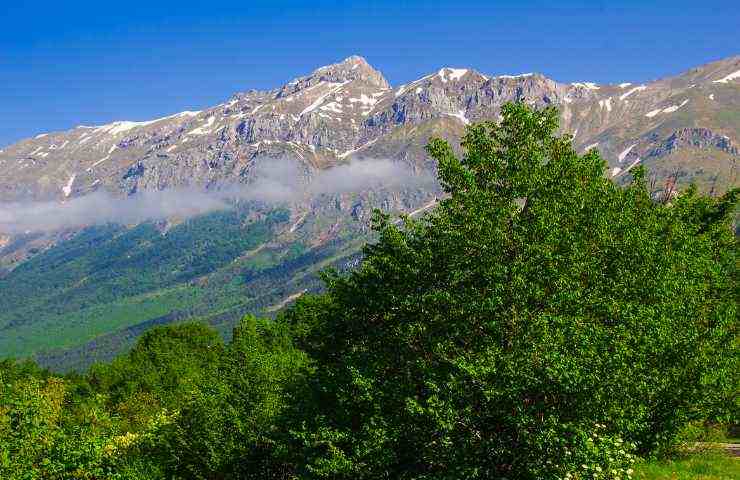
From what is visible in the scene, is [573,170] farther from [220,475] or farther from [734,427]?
[220,475]

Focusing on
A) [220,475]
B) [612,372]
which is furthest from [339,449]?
[220,475]

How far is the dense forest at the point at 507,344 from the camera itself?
70.3ft

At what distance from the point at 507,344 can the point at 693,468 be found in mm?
14515

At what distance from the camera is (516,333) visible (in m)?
23.2

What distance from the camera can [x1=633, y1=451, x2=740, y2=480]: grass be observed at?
2806 centimetres

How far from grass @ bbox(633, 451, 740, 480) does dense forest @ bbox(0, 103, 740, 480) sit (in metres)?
1.35

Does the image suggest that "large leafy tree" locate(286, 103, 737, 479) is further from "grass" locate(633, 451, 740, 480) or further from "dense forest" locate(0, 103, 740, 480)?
"grass" locate(633, 451, 740, 480)

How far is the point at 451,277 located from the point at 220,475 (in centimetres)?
2713

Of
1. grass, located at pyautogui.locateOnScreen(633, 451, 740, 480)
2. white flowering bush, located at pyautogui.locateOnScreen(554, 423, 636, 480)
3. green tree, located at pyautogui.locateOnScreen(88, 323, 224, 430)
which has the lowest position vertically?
green tree, located at pyautogui.locateOnScreen(88, 323, 224, 430)

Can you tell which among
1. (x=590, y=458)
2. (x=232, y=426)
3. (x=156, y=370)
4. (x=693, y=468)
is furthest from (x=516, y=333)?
(x=156, y=370)

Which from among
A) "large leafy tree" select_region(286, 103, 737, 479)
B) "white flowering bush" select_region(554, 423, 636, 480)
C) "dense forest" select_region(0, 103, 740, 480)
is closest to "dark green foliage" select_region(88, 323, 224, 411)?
"dense forest" select_region(0, 103, 740, 480)

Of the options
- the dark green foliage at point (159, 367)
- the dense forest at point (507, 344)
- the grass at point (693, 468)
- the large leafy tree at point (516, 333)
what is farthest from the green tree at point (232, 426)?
the dark green foliage at point (159, 367)

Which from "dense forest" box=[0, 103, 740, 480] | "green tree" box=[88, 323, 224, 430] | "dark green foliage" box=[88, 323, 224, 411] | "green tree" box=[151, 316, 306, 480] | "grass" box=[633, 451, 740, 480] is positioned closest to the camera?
"dense forest" box=[0, 103, 740, 480]

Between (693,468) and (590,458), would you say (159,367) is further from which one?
(590,458)
